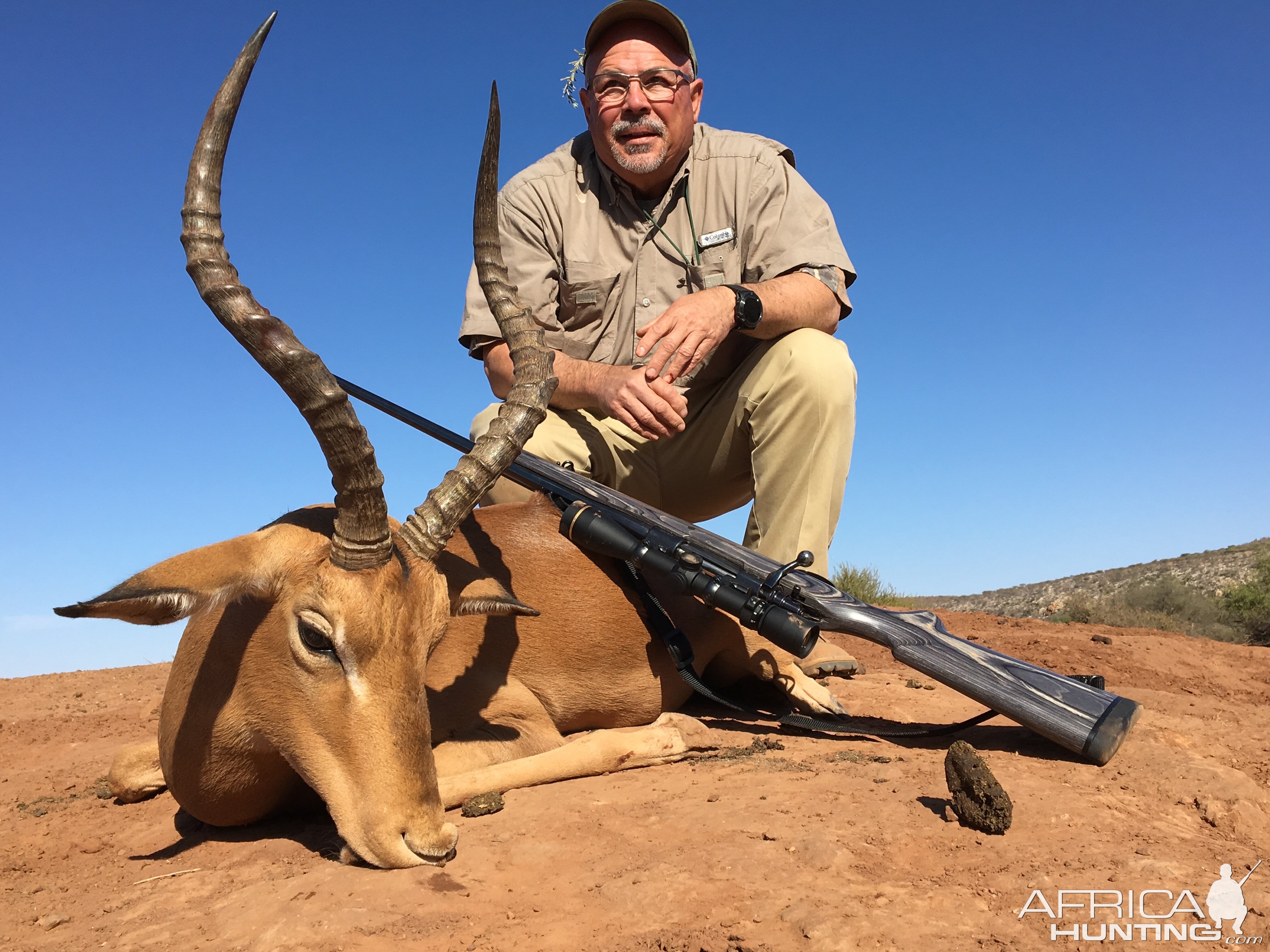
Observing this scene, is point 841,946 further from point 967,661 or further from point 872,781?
point 967,661

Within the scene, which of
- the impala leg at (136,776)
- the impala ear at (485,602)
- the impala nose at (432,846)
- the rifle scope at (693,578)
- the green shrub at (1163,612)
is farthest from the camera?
the green shrub at (1163,612)

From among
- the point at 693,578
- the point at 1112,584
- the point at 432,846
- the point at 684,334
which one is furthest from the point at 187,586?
the point at 1112,584

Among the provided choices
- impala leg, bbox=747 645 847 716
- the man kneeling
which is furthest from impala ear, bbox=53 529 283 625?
impala leg, bbox=747 645 847 716

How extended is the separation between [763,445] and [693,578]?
1.85 metres

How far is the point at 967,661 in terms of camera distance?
4645 millimetres

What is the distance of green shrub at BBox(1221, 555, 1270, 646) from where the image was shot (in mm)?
14031

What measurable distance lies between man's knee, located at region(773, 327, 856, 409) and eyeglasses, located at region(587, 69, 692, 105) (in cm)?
210

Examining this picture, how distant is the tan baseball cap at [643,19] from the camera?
713 centimetres

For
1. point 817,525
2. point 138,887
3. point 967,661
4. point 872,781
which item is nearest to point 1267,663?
point 817,525

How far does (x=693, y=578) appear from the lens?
16.8ft

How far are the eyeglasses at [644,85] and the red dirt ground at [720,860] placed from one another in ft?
15.4

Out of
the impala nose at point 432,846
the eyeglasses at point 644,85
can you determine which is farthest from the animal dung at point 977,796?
the eyeglasses at point 644,85

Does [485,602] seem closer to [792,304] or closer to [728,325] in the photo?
[728,325]

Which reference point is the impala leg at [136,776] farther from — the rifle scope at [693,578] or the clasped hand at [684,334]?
the clasped hand at [684,334]
